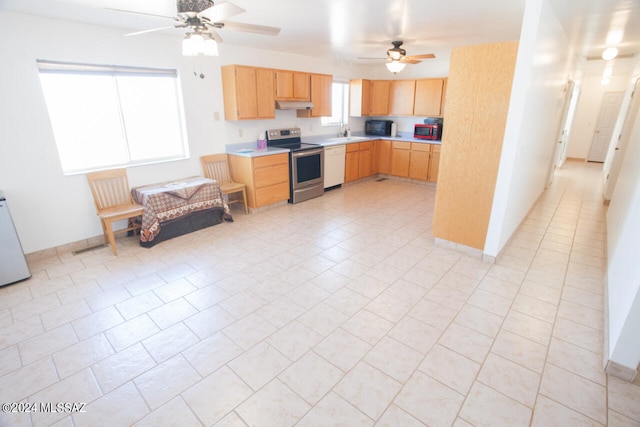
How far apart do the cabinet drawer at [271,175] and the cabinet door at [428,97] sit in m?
3.39

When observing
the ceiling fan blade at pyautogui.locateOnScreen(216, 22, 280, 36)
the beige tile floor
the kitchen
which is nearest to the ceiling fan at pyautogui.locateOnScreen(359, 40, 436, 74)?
the kitchen

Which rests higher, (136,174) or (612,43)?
(612,43)

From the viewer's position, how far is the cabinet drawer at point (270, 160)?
15.6ft

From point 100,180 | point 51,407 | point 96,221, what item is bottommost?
point 51,407

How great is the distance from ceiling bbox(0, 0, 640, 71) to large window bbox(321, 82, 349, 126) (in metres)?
2.17

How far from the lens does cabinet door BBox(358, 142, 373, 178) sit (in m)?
6.65

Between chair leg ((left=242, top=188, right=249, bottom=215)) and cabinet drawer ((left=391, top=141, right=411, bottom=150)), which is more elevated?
cabinet drawer ((left=391, top=141, right=411, bottom=150))

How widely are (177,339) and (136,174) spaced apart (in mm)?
2674

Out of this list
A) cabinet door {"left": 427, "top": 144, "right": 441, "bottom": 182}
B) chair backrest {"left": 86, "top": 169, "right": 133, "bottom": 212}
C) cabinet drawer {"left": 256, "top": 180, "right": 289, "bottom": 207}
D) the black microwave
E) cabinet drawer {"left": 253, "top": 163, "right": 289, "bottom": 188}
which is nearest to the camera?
chair backrest {"left": 86, "top": 169, "right": 133, "bottom": 212}

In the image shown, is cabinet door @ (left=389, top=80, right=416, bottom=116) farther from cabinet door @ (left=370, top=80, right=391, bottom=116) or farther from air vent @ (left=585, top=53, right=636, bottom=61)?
air vent @ (left=585, top=53, right=636, bottom=61)

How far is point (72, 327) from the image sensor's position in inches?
94.9

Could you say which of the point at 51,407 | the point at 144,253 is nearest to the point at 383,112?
the point at 144,253

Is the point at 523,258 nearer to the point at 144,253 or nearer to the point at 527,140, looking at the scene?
the point at 527,140

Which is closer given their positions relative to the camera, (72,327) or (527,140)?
(72,327)
